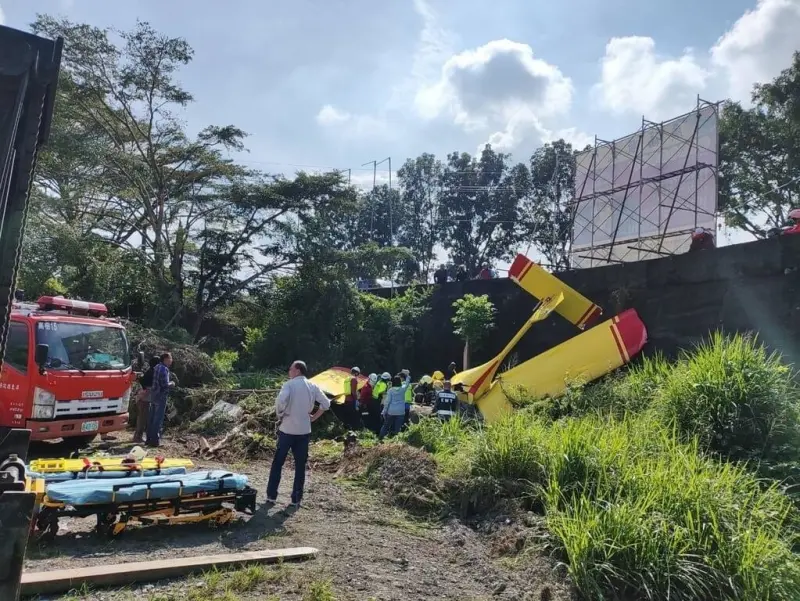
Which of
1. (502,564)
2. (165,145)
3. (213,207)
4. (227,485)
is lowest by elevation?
(502,564)

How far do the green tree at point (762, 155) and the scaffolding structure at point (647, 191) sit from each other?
6.25 metres

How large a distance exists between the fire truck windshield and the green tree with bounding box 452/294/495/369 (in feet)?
35.4

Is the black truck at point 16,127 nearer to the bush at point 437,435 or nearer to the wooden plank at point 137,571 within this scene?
the wooden plank at point 137,571

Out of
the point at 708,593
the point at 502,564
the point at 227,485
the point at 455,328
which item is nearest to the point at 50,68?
the point at 227,485

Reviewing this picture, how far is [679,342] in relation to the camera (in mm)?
13211

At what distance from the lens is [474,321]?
18.5 m

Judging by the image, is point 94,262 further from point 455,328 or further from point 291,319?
point 455,328

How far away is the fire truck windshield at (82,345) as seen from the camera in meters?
8.59

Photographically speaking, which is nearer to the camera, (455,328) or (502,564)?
(502,564)

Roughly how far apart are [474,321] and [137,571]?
48.5 ft

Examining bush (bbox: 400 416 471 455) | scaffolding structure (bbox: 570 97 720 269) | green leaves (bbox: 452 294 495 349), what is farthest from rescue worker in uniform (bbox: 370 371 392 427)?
scaffolding structure (bbox: 570 97 720 269)

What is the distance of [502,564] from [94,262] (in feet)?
55.8

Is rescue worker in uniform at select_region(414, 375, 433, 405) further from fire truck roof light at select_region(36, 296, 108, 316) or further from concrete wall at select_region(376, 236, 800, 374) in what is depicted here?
fire truck roof light at select_region(36, 296, 108, 316)

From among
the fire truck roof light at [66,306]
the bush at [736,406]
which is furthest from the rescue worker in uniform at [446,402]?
the fire truck roof light at [66,306]
